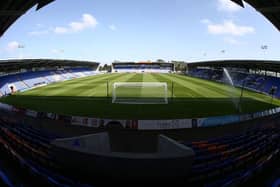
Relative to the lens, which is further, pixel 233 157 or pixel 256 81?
pixel 256 81

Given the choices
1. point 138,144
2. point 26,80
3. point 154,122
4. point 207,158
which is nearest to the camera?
point 207,158

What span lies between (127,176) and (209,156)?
429 centimetres

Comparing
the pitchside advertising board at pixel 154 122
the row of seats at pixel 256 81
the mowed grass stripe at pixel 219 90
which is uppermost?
the row of seats at pixel 256 81

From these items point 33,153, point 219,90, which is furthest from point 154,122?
point 219,90

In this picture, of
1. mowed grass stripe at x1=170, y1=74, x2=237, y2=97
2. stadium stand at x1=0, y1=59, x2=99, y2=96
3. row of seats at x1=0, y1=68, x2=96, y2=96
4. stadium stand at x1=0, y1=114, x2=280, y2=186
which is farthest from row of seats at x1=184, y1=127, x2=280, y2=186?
row of seats at x1=0, y1=68, x2=96, y2=96

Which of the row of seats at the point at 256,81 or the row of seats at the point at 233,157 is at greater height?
the row of seats at the point at 256,81

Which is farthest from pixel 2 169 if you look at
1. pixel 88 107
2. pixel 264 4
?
pixel 264 4

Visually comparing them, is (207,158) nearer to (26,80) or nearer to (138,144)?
(138,144)

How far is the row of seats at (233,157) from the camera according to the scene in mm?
8547

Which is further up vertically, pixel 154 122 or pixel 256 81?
pixel 256 81

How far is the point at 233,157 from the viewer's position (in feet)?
33.9

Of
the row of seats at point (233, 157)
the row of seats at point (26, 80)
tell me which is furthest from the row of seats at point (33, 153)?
the row of seats at point (26, 80)

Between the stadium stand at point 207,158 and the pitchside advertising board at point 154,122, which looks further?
the pitchside advertising board at point 154,122

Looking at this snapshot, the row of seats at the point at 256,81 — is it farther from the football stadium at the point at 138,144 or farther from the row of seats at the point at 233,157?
the row of seats at the point at 233,157
